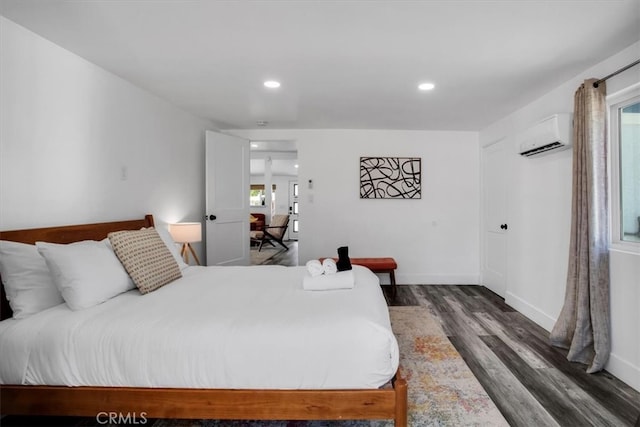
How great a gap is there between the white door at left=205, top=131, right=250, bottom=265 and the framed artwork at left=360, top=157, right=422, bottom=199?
1792 millimetres

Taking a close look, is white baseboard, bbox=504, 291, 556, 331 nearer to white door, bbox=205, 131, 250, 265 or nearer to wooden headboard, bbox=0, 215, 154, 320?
white door, bbox=205, 131, 250, 265

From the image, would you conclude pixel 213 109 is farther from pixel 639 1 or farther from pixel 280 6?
pixel 639 1

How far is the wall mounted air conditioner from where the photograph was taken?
2.62m

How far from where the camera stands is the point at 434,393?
1.98 meters

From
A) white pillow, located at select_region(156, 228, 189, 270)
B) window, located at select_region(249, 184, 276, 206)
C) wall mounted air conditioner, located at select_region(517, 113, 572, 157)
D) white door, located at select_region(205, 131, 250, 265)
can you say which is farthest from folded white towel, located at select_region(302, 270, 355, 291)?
window, located at select_region(249, 184, 276, 206)

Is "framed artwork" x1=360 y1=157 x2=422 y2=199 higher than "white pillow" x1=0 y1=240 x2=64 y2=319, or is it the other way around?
"framed artwork" x1=360 y1=157 x2=422 y2=199

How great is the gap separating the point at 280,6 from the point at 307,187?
3.02 metres

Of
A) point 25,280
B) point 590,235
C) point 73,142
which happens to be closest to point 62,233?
point 25,280

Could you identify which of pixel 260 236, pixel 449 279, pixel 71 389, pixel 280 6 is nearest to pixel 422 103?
pixel 280 6

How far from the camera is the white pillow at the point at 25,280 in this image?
166 cm

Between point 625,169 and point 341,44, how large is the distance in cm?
228

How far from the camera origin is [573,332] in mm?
2482

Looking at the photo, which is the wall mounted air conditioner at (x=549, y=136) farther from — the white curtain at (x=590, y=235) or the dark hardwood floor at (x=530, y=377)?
the dark hardwood floor at (x=530, y=377)

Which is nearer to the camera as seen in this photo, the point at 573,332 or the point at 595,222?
the point at 595,222
